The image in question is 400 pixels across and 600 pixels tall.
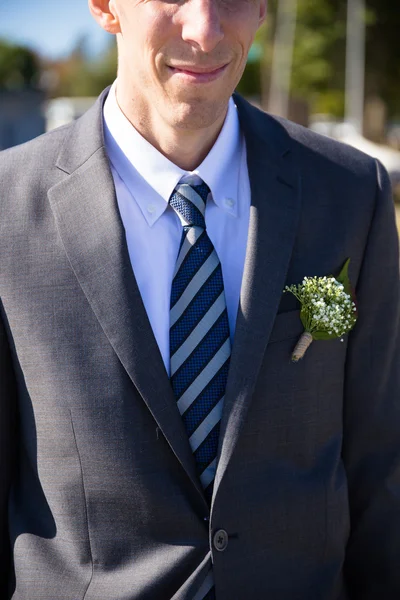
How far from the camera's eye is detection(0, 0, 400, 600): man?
2.43m

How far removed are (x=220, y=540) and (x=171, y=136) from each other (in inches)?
44.7

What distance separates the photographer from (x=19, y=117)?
2886 cm

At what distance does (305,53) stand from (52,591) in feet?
109

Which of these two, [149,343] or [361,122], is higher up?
[149,343]

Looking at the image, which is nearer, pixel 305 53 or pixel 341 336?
pixel 341 336

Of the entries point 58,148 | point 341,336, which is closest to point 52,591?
point 341,336

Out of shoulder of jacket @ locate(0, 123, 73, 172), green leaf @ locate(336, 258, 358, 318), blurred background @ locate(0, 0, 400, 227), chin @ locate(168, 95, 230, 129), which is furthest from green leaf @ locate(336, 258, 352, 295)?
blurred background @ locate(0, 0, 400, 227)

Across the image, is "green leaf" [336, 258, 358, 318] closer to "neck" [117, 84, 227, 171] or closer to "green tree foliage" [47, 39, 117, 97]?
"neck" [117, 84, 227, 171]

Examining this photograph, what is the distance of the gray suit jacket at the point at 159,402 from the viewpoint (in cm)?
244

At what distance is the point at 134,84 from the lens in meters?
2.54

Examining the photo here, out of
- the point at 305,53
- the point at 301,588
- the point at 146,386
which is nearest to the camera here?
the point at 146,386

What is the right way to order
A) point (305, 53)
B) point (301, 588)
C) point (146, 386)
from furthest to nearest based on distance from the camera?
point (305, 53)
point (301, 588)
point (146, 386)

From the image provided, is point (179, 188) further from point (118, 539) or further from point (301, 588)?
point (301, 588)

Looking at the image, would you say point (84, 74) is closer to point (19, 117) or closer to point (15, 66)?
point (15, 66)
